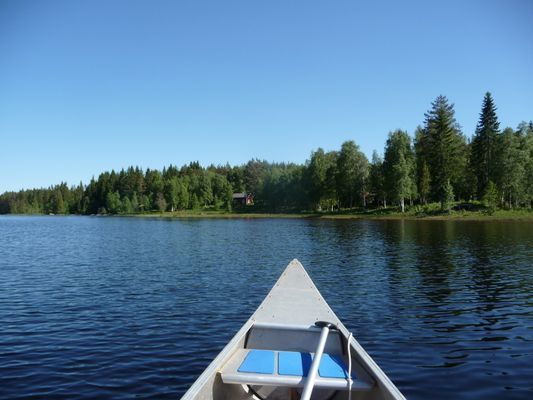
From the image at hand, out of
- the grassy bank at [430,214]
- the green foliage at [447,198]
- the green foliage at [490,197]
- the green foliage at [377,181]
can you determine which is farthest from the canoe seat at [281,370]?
the green foliage at [377,181]

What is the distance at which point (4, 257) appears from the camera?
36781 mm

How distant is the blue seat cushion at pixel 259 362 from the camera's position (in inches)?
314

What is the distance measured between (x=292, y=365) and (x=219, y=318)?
8883 mm

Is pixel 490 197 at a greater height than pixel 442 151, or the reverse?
pixel 442 151

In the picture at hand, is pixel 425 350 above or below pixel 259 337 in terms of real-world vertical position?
below

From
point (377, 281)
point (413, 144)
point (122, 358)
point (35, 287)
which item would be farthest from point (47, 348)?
point (413, 144)

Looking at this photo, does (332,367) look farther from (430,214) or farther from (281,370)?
(430,214)

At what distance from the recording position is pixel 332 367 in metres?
8.10

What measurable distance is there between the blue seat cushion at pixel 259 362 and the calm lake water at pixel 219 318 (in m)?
2.49

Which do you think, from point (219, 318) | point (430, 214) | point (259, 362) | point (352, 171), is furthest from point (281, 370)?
point (352, 171)

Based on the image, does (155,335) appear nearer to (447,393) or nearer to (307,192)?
(447,393)

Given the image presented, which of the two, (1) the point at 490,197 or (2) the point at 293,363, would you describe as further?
(1) the point at 490,197

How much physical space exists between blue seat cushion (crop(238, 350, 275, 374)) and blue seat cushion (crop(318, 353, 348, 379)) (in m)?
0.99

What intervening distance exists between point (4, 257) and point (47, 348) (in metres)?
28.4
